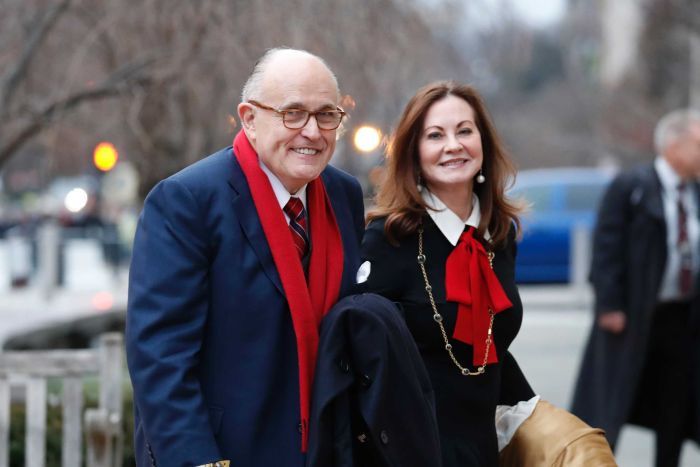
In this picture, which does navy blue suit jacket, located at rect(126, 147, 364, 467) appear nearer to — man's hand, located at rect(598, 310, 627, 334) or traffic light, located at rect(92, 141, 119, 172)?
man's hand, located at rect(598, 310, 627, 334)

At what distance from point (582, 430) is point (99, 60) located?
515 cm

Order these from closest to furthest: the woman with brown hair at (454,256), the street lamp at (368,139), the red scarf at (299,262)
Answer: the red scarf at (299,262) < the woman with brown hair at (454,256) < the street lamp at (368,139)

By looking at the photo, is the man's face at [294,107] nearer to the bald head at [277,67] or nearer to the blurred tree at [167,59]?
the bald head at [277,67]

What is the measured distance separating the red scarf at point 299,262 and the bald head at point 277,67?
0.54 ft

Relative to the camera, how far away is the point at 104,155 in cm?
793

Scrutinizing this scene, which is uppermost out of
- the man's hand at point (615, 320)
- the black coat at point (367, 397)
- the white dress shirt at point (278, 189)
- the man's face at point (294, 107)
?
the man's face at point (294, 107)

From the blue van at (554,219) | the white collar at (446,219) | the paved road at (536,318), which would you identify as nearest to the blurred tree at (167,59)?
the paved road at (536,318)

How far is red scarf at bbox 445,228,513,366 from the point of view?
3.39 meters

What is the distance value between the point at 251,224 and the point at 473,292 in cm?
85

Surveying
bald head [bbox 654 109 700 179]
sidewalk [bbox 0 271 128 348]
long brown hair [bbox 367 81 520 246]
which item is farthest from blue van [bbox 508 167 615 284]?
long brown hair [bbox 367 81 520 246]

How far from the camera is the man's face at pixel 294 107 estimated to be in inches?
113

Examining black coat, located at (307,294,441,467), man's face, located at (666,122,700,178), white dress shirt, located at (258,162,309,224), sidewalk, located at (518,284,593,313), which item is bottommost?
sidewalk, located at (518,284,593,313)

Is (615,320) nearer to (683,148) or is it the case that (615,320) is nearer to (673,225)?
(673,225)

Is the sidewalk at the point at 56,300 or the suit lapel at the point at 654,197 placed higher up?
the suit lapel at the point at 654,197
